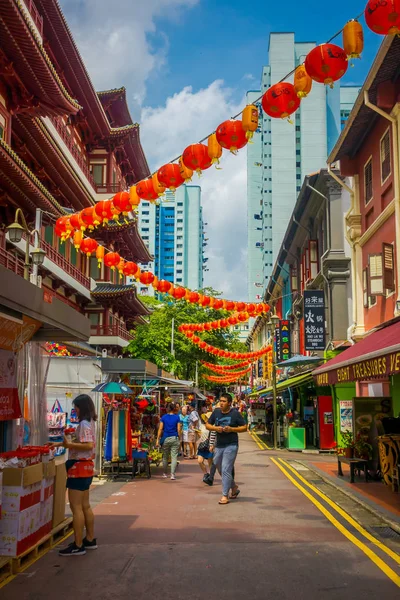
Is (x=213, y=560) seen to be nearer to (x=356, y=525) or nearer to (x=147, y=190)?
(x=356, y=525)

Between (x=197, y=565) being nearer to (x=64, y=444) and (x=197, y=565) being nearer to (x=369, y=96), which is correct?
(x=64, y=444)

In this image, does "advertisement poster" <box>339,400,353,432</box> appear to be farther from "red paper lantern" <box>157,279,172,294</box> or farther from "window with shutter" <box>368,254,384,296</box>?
"red paper lantern" <box>157,279,172,294</box>

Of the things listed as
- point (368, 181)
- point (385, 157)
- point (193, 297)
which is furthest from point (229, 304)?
point (385, 157)

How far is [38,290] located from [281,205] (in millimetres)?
82832

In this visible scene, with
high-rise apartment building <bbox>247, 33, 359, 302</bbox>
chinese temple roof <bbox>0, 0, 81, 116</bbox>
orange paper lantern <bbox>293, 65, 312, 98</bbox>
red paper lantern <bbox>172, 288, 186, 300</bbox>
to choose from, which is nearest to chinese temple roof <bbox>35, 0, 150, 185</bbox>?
chinese temple roof <bbox>0, 0, 81, 116</bbox>

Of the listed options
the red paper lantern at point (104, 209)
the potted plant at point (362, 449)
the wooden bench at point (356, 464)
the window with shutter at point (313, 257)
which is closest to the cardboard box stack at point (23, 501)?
the red paper lantern at point (104, 209)

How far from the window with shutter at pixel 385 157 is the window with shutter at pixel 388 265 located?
211cm

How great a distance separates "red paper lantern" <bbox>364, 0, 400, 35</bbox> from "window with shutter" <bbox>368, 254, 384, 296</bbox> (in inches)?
399

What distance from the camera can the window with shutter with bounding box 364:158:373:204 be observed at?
1930cm

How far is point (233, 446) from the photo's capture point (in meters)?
11.1

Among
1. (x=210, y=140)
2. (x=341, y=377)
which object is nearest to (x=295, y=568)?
(x=210, y=140)

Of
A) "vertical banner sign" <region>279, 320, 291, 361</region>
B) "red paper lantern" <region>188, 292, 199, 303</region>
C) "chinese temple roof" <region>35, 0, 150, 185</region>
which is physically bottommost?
"vertical banner sign" <region>279, 320, 291, 361</region>

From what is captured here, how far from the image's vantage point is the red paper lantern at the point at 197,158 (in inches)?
381

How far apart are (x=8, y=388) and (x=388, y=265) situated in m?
11.4
